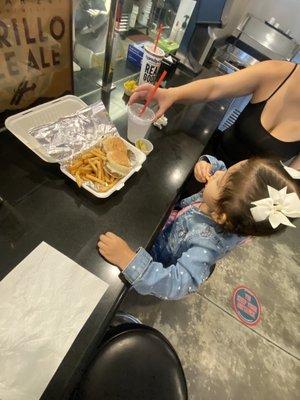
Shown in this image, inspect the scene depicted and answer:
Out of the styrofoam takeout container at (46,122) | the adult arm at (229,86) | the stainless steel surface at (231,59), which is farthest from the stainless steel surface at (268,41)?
the styrofoam takeout container at (46,122)

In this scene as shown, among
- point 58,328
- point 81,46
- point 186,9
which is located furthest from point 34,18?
point 186,9

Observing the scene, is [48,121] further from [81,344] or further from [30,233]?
[81,344]

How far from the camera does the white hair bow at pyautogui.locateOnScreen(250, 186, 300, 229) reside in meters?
0.64

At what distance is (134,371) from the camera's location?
2.42ft

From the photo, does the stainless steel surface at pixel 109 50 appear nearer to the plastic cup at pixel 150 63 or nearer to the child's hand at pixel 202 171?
the plastic cup at pixel 150 63

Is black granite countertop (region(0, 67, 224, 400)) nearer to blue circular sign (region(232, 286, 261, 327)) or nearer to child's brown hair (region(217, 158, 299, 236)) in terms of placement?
child's brown hair (region(217, 158, 299, 236))

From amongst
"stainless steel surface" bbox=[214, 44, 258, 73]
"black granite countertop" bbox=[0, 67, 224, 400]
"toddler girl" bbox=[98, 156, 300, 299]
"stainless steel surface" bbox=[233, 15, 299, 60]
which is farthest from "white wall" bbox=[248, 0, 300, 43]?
"toddler girl" bbox=[98, 156, 300, 299]

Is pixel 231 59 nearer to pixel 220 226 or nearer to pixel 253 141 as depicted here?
pixel 253 141

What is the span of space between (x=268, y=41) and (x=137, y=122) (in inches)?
71.0

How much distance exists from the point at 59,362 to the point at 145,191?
21.6 inches

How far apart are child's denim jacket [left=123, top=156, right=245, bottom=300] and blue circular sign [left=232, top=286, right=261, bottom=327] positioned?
1.02m

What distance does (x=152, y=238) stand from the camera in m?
0.77

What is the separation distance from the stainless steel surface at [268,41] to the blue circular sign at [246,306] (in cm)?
187

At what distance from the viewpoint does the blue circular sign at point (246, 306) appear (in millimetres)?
1619
